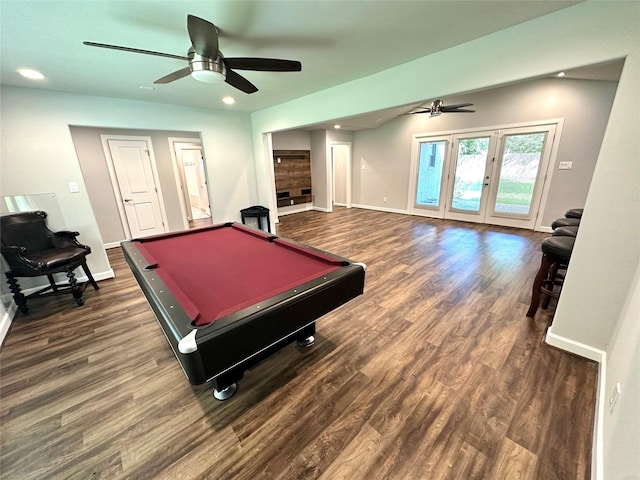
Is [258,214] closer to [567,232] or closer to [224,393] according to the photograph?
[224,393]

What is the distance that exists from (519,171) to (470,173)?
895mm

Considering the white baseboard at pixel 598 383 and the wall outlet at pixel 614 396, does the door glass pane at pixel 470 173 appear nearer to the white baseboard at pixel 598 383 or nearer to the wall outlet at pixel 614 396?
the white baseboard at pixel 598 383

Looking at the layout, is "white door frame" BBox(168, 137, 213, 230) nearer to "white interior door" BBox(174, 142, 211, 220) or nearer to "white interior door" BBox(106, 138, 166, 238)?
"white interior door" BBox(106, 138, 166, 238)

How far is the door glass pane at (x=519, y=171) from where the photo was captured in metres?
4.80

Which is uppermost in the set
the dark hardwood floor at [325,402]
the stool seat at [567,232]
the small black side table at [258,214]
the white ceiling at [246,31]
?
the white ceiling at [246,31]

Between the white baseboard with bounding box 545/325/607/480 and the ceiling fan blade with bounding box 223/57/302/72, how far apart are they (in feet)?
9.36

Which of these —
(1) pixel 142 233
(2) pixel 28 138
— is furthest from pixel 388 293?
(1) pixel 142 233

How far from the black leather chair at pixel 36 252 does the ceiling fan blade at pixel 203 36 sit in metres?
2.60

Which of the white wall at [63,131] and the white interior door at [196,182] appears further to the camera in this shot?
the white interior door at [196,182]

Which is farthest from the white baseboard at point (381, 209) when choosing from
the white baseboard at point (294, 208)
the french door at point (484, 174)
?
the white baseboard at point (294, 208)

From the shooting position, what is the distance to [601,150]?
157cm

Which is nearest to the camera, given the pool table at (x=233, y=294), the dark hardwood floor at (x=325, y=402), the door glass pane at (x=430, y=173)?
the pool table at (x=233, y=294)

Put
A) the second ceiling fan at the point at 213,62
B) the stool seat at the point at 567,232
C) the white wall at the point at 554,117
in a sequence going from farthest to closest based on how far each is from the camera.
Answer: the white wall at the point at 554,117, the stool seat at the point at 567,232, the second ceiling fan at the point at 213,62

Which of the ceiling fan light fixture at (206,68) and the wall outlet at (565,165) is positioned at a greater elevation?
the ceiling fan light fixture at (206,68)
